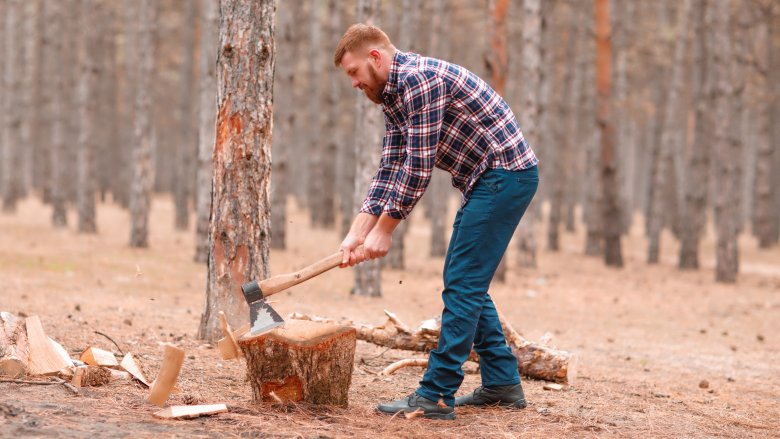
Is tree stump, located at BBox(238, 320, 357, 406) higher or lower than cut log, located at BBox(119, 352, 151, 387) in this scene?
higher

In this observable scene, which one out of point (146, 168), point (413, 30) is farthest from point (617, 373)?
point (146, 168)

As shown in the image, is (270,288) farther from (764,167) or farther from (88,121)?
(764,167)

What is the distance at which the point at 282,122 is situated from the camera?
60.3 feet

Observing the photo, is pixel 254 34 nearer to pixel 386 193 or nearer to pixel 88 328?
pixel 386 193

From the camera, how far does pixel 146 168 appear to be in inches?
646

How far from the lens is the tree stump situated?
4965mm

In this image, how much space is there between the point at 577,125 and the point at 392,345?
75.7ft

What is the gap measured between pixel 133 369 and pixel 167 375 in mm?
775

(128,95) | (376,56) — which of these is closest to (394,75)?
(376,56)

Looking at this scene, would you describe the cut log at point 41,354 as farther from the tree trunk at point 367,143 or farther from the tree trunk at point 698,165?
the tree trunk at point 698,165

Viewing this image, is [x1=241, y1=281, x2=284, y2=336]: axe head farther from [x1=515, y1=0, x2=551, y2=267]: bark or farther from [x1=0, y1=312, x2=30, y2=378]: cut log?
[x1=515, y1=0, x2=551, y2=267]: bark

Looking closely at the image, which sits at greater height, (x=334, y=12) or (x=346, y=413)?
(x=334, y=12)

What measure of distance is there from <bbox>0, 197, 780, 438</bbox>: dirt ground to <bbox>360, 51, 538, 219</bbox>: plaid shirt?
1.36m

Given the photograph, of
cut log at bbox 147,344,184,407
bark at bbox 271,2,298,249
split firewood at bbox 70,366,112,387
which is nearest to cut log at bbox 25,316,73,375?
split firewood at bbox 70,366,112,387
